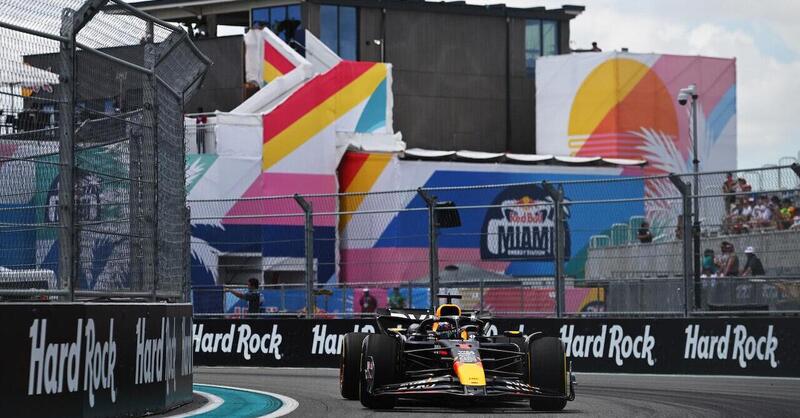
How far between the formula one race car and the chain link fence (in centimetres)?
195

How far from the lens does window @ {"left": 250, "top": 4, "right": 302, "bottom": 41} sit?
48812 mm

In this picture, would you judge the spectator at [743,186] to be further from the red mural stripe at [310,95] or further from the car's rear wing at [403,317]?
the red mural stripe at [310,95]

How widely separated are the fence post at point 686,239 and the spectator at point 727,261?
479mm

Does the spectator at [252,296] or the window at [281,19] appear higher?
the window at [281,19]

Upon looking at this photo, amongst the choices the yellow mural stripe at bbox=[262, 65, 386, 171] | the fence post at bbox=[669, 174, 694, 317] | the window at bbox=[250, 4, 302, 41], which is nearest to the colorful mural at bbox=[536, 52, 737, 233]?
the window at bbox=[250, 4, 302, 41]

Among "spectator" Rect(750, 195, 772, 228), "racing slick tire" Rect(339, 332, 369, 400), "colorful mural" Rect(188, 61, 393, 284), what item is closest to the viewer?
"racing slick tire" Rect(339, 332, 369, 400)

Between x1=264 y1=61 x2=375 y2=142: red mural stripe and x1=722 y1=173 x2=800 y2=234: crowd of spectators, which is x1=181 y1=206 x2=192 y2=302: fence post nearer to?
x1=722 y1=173 x2=800 y2=234: crowd of spectators

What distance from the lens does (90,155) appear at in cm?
1129

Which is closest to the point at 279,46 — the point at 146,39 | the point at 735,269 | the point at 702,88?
the point at 702,88

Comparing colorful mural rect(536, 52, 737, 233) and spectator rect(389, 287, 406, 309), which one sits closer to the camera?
spectator rect(389, 287, 406, 309)

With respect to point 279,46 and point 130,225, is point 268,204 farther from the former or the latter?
point 130,225

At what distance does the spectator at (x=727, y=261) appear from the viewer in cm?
2003

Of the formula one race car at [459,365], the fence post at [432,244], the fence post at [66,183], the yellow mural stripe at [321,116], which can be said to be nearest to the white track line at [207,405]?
the formula one race car at [459,365]

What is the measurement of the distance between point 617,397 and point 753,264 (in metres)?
5.64
